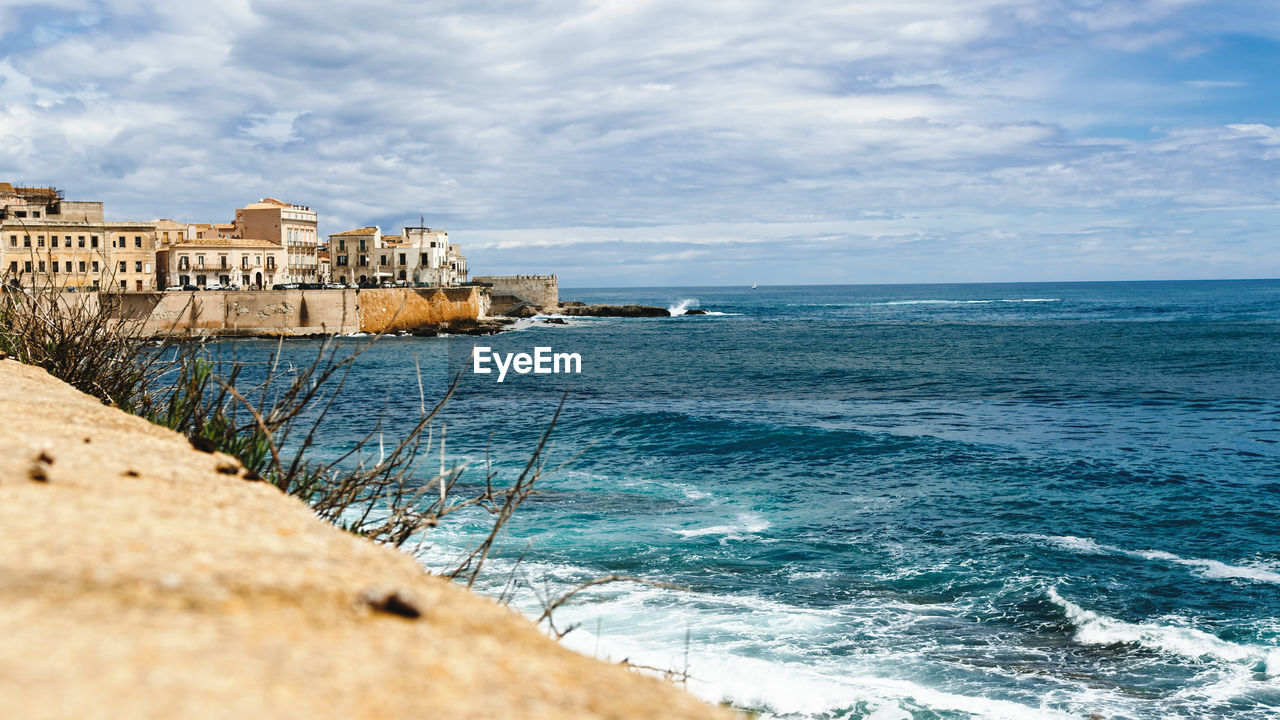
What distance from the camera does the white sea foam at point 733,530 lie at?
14406 mm

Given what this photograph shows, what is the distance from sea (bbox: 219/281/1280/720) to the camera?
9367mm

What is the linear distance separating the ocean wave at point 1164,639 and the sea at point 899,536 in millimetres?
32

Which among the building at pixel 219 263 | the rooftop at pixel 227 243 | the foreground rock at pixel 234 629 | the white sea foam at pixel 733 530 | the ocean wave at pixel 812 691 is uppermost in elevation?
the rooftop at pixel 227 243

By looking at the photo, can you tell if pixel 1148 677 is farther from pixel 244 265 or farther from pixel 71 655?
pixel 244 265

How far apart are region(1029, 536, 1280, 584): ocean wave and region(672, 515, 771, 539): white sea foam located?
418 centimetres

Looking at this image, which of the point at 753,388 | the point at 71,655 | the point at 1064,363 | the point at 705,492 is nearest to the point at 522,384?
the point at 753,388

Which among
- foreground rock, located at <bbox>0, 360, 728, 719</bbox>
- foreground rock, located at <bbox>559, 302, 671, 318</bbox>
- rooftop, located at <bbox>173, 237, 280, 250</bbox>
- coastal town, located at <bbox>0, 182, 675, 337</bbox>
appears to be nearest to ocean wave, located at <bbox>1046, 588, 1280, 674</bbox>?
foreground rock, located at <bbox>0, 360, 728, 719</bbox>

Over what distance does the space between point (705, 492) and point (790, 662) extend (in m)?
7.92

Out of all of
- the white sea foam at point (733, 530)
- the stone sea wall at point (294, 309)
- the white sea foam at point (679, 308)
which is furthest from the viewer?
the white sea foam at point (679, 308)

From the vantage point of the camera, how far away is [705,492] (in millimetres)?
17516

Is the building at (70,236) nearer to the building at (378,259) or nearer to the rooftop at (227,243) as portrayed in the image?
the rooftop at (227,243)

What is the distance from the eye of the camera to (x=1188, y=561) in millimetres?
12969

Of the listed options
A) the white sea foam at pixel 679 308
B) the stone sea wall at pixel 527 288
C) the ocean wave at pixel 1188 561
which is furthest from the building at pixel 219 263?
the ocean wave at pixel 1188 561

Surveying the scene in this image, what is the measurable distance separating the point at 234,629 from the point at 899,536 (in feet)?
43.8
